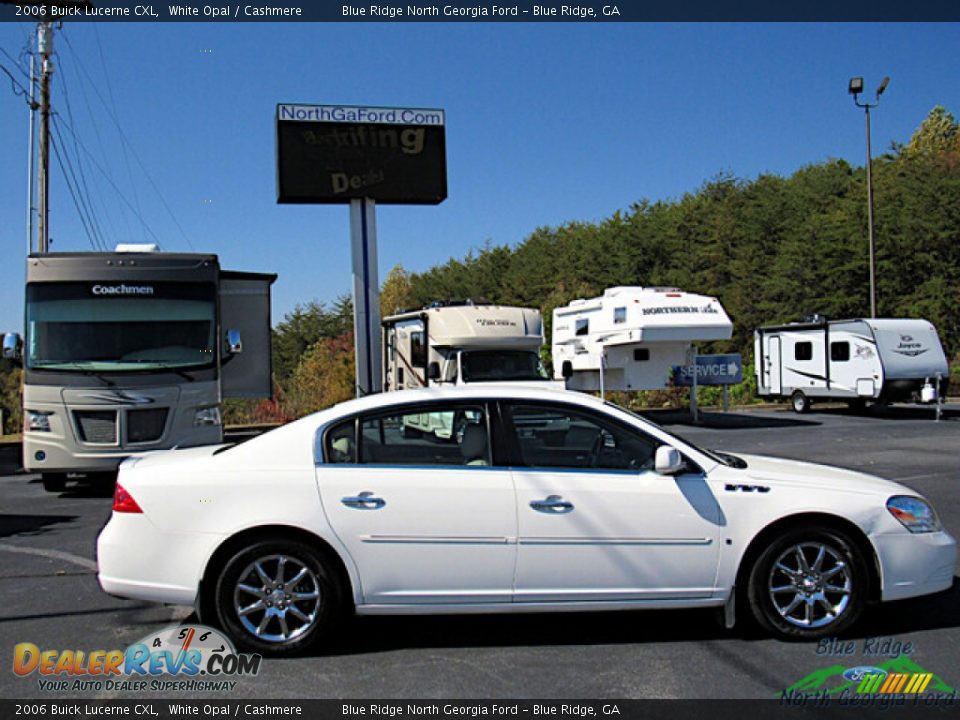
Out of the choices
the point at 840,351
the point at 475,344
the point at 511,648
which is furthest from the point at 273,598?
the point at 840,351

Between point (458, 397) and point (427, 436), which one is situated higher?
point (458, 397)

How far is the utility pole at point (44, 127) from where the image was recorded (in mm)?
20656

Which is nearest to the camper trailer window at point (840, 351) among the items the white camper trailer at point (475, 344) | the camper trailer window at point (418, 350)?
the white camper trailer at point (475, 344)

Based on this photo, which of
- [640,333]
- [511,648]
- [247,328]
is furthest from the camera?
[640,333]

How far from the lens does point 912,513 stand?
17.2 feet

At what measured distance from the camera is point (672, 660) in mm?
4848

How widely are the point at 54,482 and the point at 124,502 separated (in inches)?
315

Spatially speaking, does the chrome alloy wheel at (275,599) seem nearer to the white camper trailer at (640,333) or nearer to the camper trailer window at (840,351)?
the white camper trailer at (640,333)

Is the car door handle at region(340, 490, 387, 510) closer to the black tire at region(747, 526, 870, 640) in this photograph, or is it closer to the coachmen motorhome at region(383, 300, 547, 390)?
the black tire at region(747, 526, 870, 640)

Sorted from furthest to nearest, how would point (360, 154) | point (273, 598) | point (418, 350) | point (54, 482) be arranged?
1. point (360, 154)
2. point (418, 350)
3. point (54, 482)
4. point (273, 598)

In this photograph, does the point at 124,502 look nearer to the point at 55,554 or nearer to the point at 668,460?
the point at 668,460

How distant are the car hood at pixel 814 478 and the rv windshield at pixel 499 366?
1093 cm

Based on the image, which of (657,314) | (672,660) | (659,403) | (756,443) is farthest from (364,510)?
(659,403)

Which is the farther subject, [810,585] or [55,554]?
[55,554]
